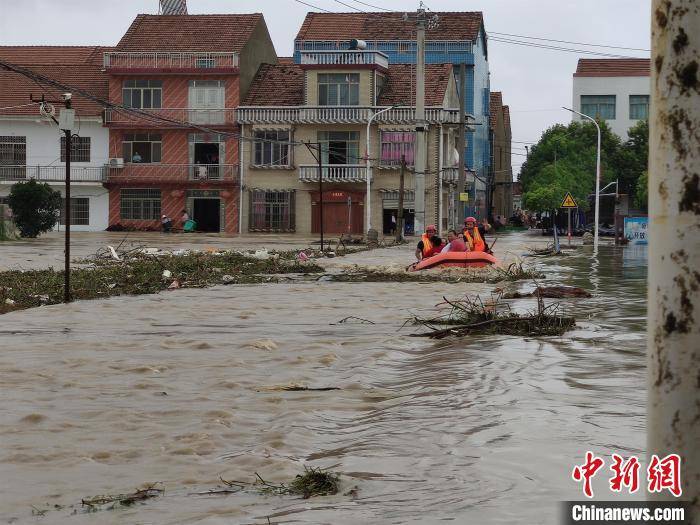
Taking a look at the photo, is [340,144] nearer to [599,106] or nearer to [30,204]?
[30,204]

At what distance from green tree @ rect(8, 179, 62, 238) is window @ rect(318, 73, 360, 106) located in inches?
730

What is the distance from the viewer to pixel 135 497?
21.4 ft

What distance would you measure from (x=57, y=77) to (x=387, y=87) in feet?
68.1

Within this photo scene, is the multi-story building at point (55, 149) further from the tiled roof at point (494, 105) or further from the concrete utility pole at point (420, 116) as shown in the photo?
the tiled roof at point (494, 105)

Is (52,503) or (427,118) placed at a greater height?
(427,118)

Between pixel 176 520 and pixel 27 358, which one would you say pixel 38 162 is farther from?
pixel 176 520

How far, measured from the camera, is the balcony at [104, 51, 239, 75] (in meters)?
68.1

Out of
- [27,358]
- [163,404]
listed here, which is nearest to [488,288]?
[27,358]

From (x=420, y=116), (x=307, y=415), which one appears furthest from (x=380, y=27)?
(x=307, y=415)

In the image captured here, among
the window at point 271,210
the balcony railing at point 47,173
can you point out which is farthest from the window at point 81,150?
the window at point 271,210

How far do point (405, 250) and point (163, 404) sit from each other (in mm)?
37793

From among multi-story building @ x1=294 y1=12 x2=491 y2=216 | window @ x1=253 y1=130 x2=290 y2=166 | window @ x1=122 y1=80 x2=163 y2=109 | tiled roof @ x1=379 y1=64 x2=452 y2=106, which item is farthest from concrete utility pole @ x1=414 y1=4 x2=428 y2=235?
multi-story building @ x1=294 y1=12 x2=491 y2=216

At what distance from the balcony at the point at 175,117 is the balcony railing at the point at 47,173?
124 inches

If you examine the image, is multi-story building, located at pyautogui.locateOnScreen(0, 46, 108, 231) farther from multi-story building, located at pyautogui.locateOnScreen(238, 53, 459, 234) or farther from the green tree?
the green tree
